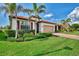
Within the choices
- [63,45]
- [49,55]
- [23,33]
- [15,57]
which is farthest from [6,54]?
[63,45]

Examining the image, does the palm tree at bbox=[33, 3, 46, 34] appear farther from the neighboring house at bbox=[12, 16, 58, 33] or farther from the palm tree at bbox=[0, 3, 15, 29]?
the palm tree at bbox=[0, 3, 15, 29]

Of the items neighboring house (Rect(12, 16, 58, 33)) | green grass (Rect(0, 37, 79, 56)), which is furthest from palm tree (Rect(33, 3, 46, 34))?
green grass (Rect(0, 37, 79, 56))

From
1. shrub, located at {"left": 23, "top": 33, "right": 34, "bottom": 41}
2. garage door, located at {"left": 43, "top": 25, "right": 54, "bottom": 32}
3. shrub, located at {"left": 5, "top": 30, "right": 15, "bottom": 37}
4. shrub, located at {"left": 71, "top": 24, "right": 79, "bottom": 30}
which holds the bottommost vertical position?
shrub, located at {"left": 23, "top": 33, "right": 34, "bottom": 41}

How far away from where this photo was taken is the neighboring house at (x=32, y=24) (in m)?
2.63

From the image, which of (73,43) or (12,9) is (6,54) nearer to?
(12,9)

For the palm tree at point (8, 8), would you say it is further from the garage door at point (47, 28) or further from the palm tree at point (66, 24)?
the palm tree at point (66, 24)

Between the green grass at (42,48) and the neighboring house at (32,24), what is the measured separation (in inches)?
5.0

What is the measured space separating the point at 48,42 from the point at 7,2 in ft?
2.13

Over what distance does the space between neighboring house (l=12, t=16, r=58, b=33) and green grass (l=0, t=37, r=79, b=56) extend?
5.0 inches

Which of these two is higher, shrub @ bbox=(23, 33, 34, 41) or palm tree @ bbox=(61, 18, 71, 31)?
palm tree @ bbox=(61, 18, 71, 31)

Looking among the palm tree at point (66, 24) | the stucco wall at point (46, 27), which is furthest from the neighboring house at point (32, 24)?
the palm tree at point (66, 24)

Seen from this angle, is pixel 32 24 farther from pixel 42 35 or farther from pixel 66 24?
pixel 66 24

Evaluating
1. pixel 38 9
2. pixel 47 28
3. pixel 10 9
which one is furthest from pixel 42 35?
pixel 10 9

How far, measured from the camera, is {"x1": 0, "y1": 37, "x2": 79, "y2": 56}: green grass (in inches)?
100
